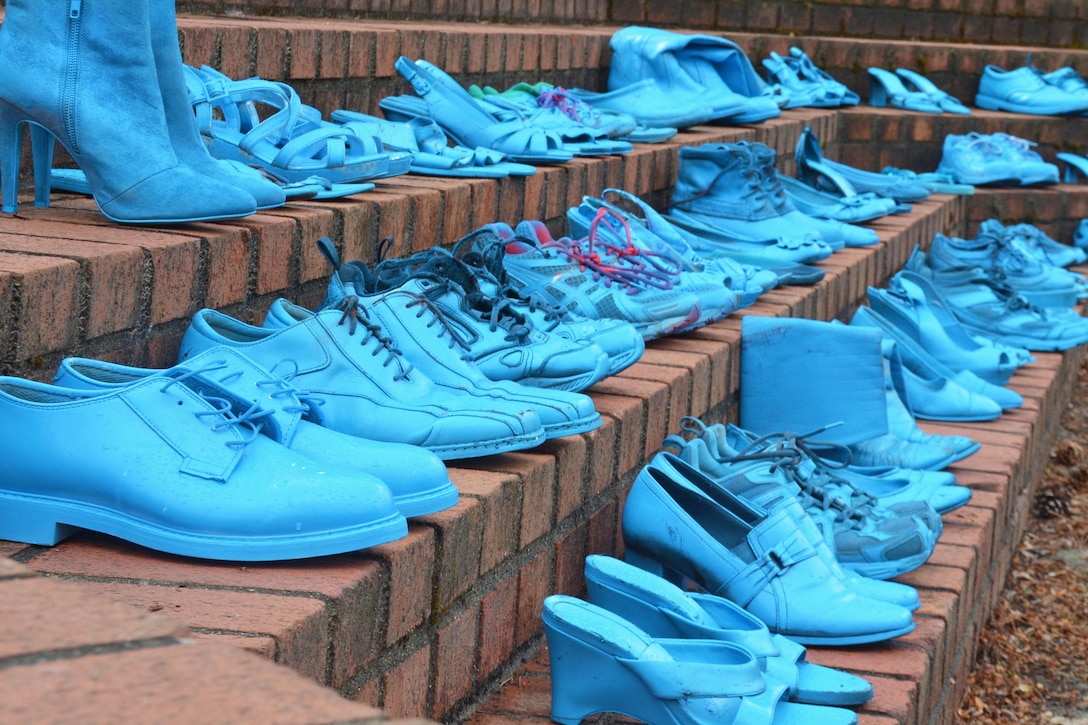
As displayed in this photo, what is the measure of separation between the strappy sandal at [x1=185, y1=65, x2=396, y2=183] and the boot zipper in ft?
A: 1.44

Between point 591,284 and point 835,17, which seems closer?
point 591,284

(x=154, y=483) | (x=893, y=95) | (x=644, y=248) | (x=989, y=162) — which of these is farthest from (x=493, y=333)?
(x=893, y=95)

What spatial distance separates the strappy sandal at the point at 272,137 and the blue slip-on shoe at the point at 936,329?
6.16 feet

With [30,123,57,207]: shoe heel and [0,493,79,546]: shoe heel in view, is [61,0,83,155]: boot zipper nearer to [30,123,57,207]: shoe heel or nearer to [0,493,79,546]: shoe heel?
[30,123,57,207]: shoe heel

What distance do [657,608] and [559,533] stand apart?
0.26 meters

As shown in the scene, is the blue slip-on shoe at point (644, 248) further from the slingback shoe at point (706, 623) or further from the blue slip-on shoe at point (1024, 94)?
the blue slip-on shoe at point (1024, 94)

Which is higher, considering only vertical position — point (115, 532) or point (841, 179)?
point (841, 179)

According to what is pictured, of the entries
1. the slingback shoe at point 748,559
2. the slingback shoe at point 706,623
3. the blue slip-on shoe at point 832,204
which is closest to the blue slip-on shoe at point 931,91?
the blue slip-on shoe at point 832,204

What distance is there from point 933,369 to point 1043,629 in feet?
2.72

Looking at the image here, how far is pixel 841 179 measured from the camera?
4.73m

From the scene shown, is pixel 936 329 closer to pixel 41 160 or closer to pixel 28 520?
pixel 41 160

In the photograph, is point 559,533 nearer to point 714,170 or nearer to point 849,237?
point 714,170

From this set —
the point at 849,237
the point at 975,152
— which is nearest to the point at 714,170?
the point at 849,237

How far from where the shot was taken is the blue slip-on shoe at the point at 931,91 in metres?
6.67
